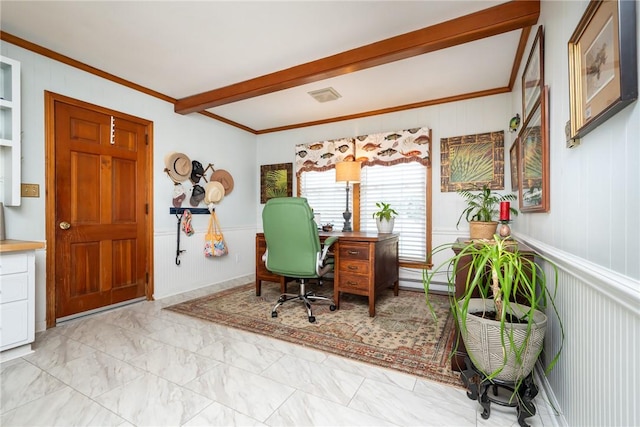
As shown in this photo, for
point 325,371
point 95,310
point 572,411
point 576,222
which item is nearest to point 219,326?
point 325,371

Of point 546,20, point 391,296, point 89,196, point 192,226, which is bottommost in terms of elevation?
point 391,296

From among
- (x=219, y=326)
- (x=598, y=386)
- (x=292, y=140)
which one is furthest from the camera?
(x=292, y=140)

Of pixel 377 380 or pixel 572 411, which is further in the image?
pixel 377 380

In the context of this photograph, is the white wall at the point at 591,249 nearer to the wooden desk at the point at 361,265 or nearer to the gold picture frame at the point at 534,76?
the gold picture frame at the point at 534,76

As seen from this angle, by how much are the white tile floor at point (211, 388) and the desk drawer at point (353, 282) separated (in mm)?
882

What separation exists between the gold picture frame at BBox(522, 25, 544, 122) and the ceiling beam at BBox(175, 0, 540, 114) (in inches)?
7.7

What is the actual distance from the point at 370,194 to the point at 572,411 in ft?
10.1

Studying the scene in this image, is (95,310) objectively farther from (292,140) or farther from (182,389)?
(292,140)

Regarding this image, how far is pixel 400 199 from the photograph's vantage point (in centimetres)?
385

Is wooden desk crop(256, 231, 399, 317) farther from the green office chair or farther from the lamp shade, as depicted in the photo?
the lamp shade

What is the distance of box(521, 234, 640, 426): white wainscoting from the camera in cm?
80

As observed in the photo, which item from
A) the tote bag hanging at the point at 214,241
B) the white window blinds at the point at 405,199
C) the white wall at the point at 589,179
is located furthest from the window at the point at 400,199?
the white wall at the point at 589,179

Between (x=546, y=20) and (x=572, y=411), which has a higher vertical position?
Result: (x=546, y=20)

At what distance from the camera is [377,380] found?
1688 millimetres
